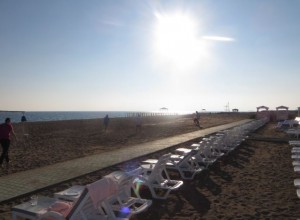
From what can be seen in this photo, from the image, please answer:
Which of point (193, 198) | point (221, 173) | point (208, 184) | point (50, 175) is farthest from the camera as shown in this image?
point (221, 173)

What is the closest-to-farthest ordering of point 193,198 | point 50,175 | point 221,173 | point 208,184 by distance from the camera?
point 193,198, point 208,184, point 50,175, point 221,173

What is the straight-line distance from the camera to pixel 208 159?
32.5 ft

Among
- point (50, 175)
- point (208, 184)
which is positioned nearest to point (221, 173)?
point (208, 184)

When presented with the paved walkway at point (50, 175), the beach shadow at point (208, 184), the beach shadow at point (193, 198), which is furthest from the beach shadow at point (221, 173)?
the paved walkway at point (50, 175)

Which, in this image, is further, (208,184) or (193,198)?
(208,184)

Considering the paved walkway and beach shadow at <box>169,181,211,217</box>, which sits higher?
the paved walkway

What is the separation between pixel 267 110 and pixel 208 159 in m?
38.8

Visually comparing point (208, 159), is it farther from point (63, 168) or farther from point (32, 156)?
point (32, 156)

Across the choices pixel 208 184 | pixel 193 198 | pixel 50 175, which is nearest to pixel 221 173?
pixel 208 184

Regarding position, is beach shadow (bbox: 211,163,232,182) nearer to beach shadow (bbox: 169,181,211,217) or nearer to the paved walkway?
beach shadow (bbox: 169,181,211,217)

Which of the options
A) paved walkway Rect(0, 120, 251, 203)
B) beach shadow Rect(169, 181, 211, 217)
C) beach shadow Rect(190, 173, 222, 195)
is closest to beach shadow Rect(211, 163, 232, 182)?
beach shadow Rect(190, 173, 222, 195)

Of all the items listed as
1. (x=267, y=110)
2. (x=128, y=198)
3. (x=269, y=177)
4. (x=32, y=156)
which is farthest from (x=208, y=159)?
(x=267, y=110)

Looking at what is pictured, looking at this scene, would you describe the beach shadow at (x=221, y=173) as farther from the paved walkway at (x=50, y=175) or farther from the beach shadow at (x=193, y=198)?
the paved walkway at (x=50, y=175)

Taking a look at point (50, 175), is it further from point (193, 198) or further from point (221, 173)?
point (221, 173)
